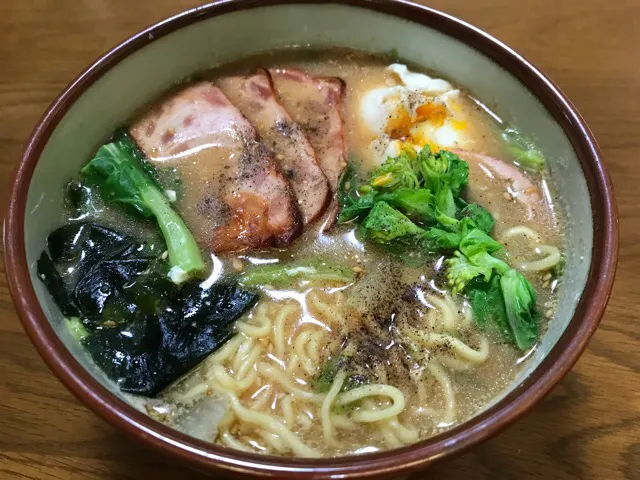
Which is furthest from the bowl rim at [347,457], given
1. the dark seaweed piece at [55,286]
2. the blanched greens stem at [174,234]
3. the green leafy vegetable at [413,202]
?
the green leafy vegetable at [413,202]

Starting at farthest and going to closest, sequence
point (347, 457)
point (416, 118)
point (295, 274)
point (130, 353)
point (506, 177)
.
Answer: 1. point (416, 118)
2. point (506, 177)
3. point (295, 274)
4. point (130, 353)
5. point (347, 457)

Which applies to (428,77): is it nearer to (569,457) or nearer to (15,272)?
(569,457)

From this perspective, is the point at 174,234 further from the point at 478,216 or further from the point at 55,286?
the point at 478,216

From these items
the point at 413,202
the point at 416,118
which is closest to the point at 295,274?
the point at 413,202

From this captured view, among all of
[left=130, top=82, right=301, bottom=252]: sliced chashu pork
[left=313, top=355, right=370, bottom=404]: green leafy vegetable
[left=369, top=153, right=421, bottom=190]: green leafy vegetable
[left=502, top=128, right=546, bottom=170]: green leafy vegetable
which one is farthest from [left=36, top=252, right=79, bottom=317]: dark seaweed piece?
[left=502, top=128, right=546, bottom=170]: green leafy vegetable

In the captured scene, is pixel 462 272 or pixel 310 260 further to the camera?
pixel 310 260

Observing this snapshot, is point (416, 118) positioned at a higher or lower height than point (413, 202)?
higher

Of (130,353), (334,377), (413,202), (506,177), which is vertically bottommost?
(130,353)

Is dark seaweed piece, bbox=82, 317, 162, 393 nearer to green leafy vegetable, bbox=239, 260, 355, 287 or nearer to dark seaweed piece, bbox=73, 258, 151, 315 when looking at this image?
dark seaweed piece, bbox=73, 258, 151, 315
